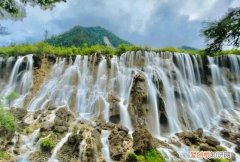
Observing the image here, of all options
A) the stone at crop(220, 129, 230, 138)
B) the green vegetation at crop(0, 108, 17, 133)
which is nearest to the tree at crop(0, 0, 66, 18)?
the green vegetation at crop(0, 108, 17, 133)

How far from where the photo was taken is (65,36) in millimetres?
115812

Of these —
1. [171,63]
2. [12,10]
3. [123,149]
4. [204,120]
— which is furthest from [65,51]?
[12,10]

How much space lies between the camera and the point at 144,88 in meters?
25.5

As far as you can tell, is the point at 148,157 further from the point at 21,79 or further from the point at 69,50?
the point at 69,50

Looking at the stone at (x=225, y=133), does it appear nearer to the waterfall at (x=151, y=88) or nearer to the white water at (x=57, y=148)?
the waterfall at (x=151, y=88)

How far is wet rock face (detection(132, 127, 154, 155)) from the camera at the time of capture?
18016mm

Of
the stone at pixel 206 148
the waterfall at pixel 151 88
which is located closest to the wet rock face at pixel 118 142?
the waterfall at pixel 151 88

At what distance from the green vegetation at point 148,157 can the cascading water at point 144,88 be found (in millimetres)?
5073

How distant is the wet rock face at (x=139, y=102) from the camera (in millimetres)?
23737

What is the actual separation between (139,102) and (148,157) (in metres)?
7.17

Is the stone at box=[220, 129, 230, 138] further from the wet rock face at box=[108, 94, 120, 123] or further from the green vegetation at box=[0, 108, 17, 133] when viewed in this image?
the green vegetation at box=[0, 108, 17, 133]

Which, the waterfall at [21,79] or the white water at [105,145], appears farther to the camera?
the waterfall at [21,79]

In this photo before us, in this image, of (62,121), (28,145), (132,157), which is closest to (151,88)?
(62,121)

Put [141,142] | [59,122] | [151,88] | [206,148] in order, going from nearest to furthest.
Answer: [141,142]
[206,148]
[59,122]
[151,88]
